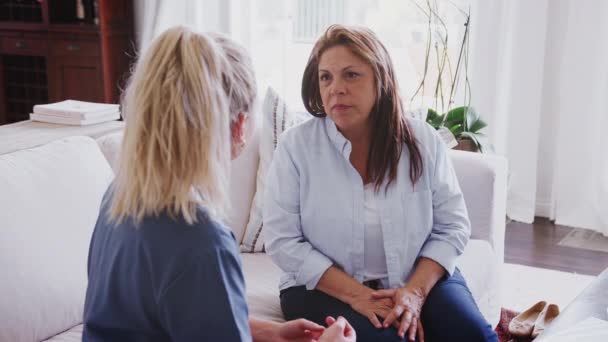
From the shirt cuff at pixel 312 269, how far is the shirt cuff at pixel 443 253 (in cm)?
25

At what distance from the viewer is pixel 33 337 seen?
1.65 metres

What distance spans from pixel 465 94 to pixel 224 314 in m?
2.96

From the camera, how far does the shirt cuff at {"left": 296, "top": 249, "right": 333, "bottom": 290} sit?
181cm

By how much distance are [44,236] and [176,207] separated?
839 mm

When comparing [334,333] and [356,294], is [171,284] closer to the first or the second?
[334,333]

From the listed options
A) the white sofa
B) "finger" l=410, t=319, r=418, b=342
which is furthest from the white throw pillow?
"finger" l=410, t=319, r=418, b=342

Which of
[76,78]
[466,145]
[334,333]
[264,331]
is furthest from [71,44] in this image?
[334,333]

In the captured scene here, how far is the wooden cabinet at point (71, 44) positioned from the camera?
14.6ft

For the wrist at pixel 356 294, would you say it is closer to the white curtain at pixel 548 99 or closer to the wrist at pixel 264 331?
the wrist at pixel 264 331

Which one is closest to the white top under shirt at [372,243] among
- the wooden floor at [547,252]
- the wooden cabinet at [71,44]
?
the wooden floor at [547,252]

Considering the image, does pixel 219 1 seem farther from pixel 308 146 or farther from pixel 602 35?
pixel 308 146

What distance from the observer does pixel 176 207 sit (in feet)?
3.27

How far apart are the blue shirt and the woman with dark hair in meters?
0.78

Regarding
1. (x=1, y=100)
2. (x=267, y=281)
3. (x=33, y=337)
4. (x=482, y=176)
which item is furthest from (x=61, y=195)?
(x=1, y=100)
